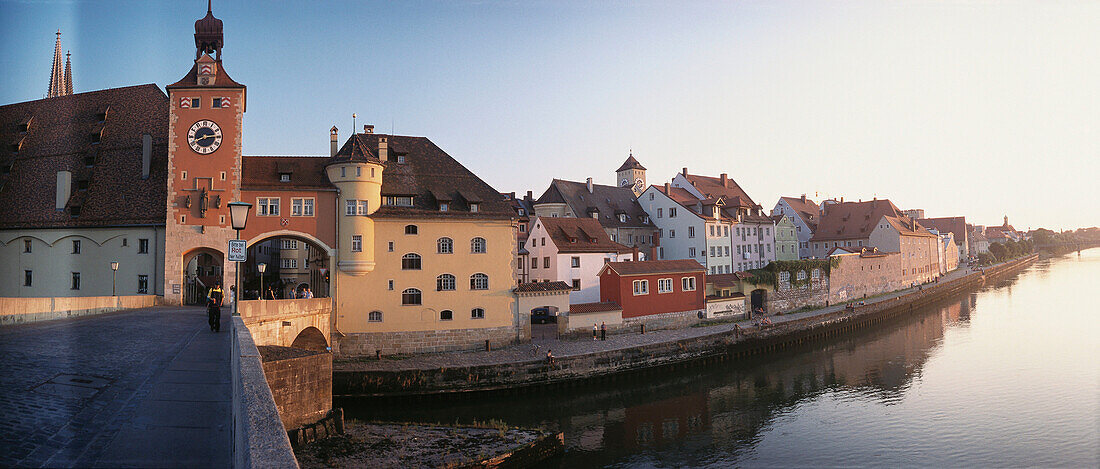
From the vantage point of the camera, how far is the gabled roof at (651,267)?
37250 millimetres

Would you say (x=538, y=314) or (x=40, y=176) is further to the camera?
(x=538, y=314)

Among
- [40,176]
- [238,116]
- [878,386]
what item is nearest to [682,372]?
[878,386]

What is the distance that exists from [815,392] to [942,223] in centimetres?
10303

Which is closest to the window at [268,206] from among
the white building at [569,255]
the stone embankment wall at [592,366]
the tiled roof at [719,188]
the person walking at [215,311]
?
the stone embankment wall at [592,366]

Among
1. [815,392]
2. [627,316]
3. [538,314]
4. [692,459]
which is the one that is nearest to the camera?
[692,459]

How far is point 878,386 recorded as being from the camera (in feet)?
97.0

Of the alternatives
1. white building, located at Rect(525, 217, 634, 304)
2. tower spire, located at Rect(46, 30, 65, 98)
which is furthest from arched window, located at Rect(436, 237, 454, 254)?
tower spire, located at Rect(46, 30, 65, 98)

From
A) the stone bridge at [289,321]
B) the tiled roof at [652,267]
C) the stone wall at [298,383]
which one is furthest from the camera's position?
the tiled roof at [652,267]

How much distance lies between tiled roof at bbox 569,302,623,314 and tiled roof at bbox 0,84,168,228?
23212mm

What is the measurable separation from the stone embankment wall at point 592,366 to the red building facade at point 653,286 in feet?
14.5

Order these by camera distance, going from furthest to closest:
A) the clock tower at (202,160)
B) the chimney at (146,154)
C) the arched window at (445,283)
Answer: the arched window at (445,283) < the chimney at (146,154) < the clock tower at (202,160)

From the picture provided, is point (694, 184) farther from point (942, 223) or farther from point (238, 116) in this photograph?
point (942, 223)

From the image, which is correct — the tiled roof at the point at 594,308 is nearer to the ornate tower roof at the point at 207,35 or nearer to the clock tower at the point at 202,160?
the clock tower at the point at 202,160

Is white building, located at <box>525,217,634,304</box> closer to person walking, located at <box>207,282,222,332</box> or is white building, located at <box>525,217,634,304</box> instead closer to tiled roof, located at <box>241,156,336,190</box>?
tiled roof, located at <box>241,156,336,190</box>
